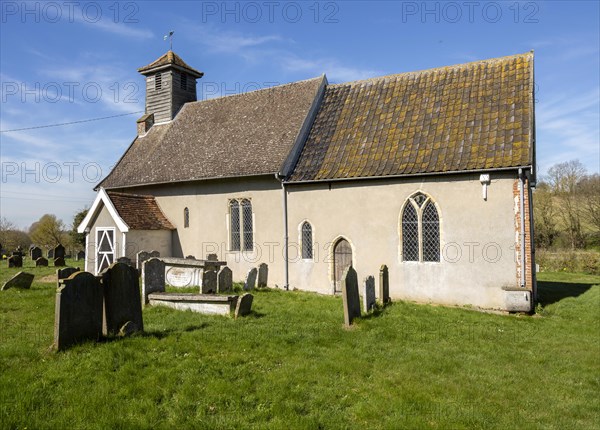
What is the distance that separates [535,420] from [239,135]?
16.8 m

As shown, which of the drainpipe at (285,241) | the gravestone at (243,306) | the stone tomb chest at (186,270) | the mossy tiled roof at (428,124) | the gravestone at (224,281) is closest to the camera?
the gravestone at (243,306)

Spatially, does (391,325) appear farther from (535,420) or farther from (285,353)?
(535,420)

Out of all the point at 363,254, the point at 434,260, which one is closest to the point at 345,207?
the point at 363,254

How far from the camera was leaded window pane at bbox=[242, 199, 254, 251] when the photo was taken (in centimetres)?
1902

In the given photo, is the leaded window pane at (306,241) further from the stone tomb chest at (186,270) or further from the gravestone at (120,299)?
the gravestone at (120,299)

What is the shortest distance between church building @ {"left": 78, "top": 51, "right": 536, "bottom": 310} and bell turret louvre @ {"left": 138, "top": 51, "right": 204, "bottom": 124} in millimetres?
2538

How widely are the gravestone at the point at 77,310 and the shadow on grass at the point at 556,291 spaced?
13709mm

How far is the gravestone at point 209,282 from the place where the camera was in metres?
13.5

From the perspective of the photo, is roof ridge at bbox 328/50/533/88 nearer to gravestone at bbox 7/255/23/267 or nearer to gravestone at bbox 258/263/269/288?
gravestone at bbox 258/263/269/288

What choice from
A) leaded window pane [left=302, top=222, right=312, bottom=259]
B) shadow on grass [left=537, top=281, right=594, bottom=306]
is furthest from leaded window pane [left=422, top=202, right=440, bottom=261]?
leaded window pane [left=302, top=222, right=312, bottom=259]

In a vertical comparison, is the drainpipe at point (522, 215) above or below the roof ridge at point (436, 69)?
below

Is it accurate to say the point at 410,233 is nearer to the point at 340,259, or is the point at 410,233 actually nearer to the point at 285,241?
the point at 340,259

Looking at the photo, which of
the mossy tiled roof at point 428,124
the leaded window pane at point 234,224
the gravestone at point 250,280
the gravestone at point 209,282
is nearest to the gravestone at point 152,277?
the gravestone at point 209,282

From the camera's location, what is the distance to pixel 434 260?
15500mm
